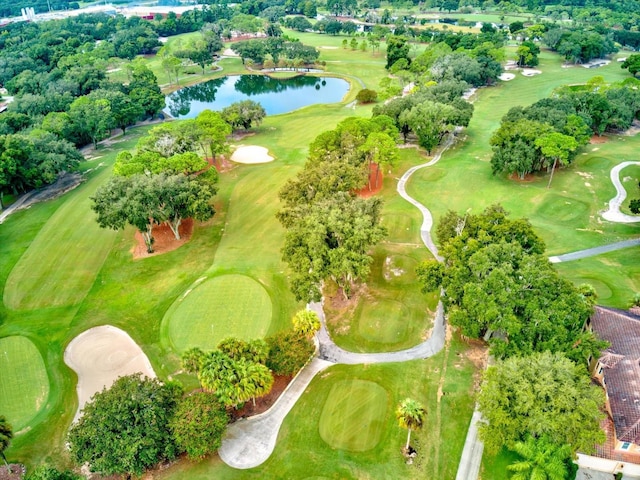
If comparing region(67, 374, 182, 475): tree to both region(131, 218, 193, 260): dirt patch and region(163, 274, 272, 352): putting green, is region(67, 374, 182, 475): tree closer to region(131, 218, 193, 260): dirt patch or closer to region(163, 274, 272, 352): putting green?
region(163, 274, 272, 352): putting green

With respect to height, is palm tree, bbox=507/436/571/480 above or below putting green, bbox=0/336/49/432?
above

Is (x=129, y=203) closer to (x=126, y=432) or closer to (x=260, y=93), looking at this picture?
(x=126, y=432)

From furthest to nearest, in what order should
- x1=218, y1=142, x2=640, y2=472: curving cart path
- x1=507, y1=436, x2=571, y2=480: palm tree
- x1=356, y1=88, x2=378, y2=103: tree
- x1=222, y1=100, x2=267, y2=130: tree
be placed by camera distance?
x1=356, y1=88, x2=378, y2=103: tree → x1=222, y1=100, x2=267, y2=130: tree → x1=218, y1=142, x2=640, y2=472: curving cart path → x1=507, y1=436, x2=571, y2=480: palm tree

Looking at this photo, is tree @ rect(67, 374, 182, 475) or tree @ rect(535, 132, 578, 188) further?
tree @ rect(535, 132, 578, 188)

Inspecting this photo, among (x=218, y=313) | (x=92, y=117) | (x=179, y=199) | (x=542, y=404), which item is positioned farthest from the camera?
(x=92, y=117)

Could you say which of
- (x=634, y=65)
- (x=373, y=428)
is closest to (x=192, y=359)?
(x=373, y=428)

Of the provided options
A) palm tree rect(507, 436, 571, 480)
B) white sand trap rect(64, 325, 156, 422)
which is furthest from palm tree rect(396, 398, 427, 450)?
white sand trap rect(64, 325, 156, 422)

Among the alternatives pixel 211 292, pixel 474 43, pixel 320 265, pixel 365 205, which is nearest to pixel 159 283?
pixel 211 292

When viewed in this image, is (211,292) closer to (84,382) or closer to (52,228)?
(84,382)
